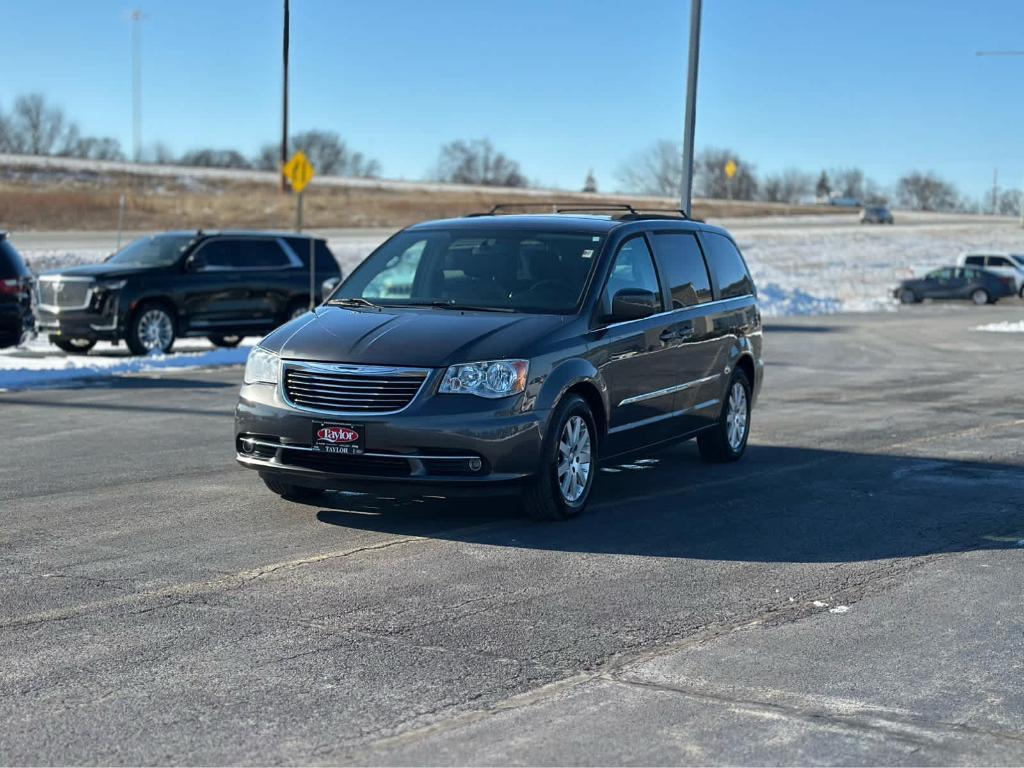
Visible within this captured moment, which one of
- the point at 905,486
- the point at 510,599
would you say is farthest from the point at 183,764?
the point at 905,486

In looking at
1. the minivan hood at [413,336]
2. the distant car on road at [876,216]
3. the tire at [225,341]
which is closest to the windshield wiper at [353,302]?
the minivan hood at [413,336]

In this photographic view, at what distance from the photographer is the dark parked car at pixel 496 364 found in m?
8.14

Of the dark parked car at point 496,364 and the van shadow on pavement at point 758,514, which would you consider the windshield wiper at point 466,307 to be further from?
the van shadow on pavement at point 758,514

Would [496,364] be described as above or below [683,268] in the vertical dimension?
below

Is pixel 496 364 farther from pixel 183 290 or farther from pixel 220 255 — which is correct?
pixel 220 255

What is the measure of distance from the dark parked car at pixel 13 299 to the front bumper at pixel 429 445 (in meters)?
9.76

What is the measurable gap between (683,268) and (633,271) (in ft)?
3.00

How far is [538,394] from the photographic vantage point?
329 inches

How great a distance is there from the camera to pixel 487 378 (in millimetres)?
8227

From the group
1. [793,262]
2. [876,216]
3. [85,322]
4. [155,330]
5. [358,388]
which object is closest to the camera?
[358,388]

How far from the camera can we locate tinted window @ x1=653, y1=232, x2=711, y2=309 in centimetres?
1031

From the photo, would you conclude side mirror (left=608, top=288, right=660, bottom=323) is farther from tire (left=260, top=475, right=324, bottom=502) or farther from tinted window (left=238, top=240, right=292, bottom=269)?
tinted window (left=238, top=240, right=292, bottom=269)

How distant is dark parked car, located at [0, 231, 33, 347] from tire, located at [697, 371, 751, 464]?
30.3ft

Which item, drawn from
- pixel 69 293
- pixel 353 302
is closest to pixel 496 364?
pixel 353 302
